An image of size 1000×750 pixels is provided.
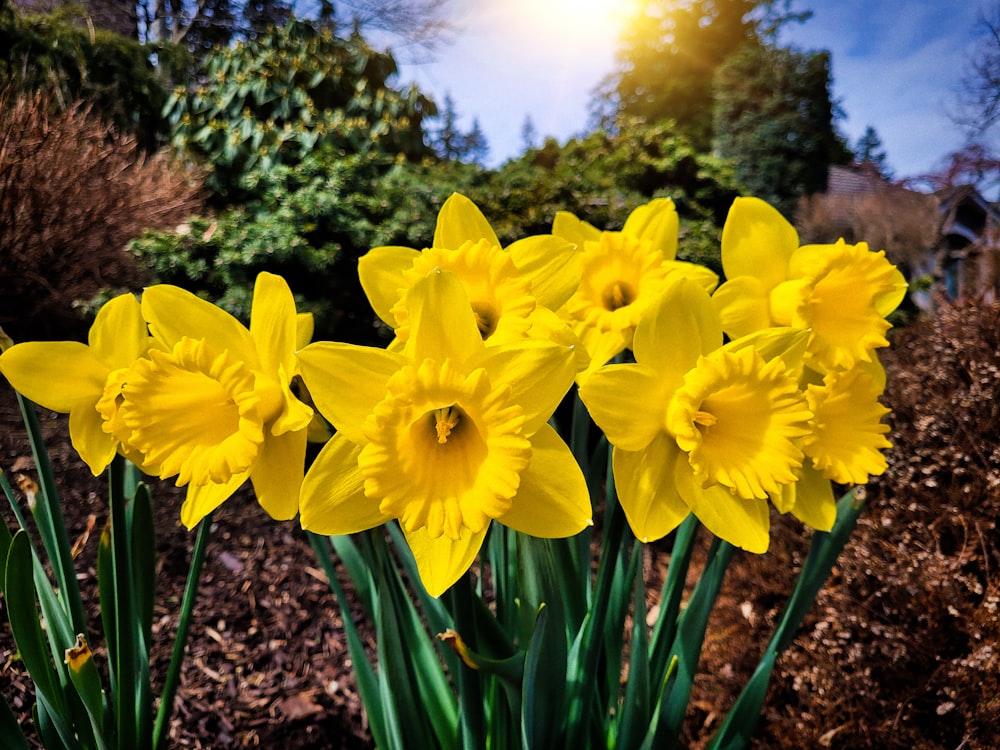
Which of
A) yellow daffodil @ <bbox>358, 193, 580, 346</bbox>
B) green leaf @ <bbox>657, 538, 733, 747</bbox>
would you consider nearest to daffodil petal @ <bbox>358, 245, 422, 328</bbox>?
yellow daffodil @ <bbox>358, 193, 580, 346</bbox>

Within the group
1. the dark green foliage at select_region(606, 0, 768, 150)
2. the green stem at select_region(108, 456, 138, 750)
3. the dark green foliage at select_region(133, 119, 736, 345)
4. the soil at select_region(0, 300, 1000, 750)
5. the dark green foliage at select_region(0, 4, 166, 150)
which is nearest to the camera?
the green stem at select_region(108, 456, 138, 750)

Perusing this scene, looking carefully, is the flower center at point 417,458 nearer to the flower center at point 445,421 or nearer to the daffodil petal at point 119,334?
the flower center at point 445,421

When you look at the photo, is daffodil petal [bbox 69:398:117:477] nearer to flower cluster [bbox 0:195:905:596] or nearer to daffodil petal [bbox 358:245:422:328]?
flower cluster [bbox 0:195:905:596]

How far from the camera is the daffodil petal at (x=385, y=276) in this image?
0.67 meters

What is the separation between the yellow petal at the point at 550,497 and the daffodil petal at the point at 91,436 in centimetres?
51

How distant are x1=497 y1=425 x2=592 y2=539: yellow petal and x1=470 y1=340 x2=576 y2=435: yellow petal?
0.03 meters

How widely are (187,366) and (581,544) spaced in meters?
0.60

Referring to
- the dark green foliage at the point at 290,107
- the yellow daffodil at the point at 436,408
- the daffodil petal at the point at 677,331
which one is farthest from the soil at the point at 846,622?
the dark green foliage at the point at 290,107

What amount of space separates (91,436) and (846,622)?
5.62ft

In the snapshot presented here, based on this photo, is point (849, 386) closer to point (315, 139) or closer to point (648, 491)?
point (648, 491)

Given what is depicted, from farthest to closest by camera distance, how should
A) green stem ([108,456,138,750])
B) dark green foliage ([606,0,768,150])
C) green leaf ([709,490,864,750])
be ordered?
dark green foliage ([606,0,768,150]) < green leaf ([709,490,864,750]) < green stem ([108,456,138,750])

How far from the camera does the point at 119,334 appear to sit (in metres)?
0.68

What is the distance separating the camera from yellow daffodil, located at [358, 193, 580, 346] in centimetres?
62

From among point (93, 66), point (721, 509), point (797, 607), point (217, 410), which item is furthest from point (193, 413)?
point (93, 66)
